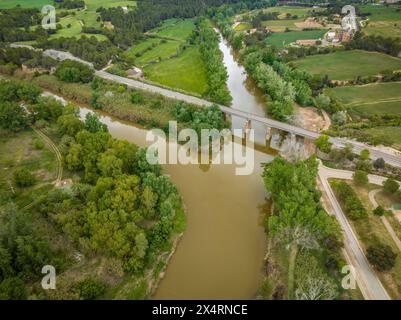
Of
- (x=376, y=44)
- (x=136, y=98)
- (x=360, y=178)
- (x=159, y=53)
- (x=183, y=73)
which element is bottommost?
(x=360, y=178)

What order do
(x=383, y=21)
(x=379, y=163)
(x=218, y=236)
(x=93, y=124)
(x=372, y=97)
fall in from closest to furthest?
(x=218, y=236) < (x=379, y=163) < (x=93, y=124) < (x=372, y=97) < (x=383, y=21)

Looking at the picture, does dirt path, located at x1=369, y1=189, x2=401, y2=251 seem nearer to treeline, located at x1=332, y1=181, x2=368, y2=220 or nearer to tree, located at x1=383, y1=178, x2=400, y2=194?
tree, located at x1=383, y1=178, x2=400, y2=194

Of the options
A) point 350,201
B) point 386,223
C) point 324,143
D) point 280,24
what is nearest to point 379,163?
point 324,143

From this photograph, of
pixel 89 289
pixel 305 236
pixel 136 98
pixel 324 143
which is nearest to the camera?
pixel 89 289

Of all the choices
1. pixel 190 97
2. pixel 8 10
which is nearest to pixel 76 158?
pixel 190 97

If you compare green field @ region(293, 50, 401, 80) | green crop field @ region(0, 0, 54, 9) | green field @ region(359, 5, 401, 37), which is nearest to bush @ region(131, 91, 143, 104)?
green field @ region(293, 50, 401, 80)

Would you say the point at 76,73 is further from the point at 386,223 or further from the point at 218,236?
the point at 386,223

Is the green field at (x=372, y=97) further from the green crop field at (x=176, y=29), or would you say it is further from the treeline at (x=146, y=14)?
the treeline at (x=146, y=14)
